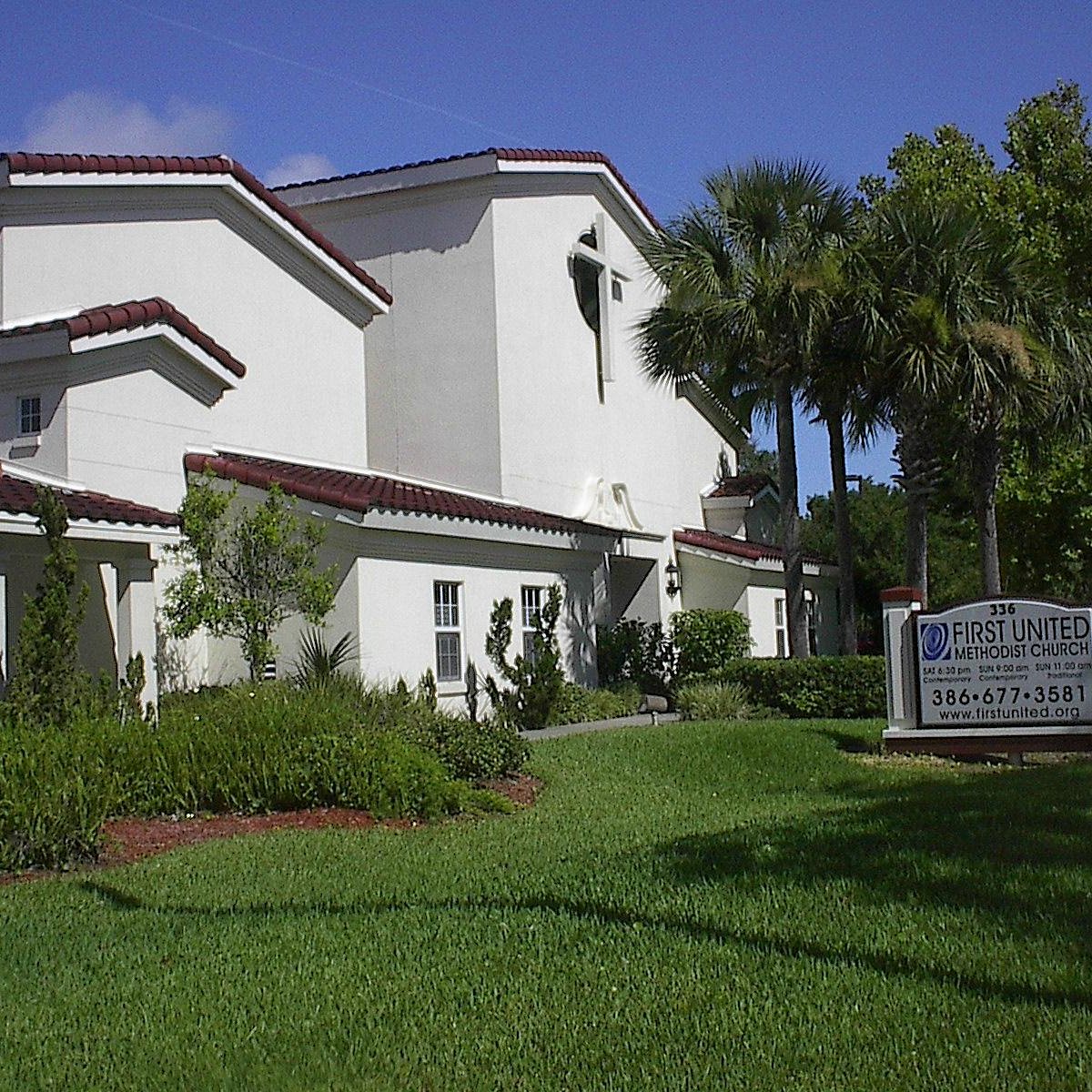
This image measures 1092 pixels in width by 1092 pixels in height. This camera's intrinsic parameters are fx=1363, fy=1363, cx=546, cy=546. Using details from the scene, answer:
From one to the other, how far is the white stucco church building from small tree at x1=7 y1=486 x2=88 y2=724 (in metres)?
0.81

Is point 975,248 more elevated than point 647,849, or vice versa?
point 975,248

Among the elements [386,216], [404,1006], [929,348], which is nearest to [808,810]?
[404,1006]

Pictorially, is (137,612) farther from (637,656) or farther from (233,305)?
(637,656)

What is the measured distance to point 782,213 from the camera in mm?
21500

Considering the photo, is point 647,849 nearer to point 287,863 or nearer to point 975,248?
point 287,863

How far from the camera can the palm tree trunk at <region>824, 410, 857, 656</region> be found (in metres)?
23.3

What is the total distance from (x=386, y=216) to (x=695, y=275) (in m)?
6.42

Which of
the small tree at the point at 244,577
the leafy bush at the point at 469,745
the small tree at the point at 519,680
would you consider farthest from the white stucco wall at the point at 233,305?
the leafy bush at the point at 469,745

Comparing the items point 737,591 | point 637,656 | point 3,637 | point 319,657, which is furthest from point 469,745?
point 737,591

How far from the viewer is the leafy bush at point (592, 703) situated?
2153cm

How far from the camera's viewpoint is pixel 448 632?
19.8 metres

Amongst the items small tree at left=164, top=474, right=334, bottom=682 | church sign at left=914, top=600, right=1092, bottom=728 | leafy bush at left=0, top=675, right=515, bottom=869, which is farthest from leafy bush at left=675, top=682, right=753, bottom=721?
leafy bush at left=0, top=675, right=515, bottom=869

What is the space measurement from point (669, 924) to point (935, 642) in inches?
367

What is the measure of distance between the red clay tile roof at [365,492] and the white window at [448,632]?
121 centimetres
